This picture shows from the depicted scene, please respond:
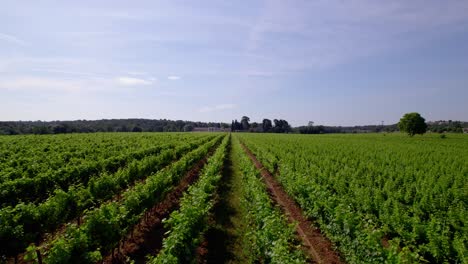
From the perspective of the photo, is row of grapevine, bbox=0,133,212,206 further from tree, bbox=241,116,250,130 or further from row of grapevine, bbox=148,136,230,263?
tree, bbox=241,116,250,130

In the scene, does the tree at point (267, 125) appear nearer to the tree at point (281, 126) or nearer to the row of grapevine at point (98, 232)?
the tree at point (281, 126)

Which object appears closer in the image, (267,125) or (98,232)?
(98,232)

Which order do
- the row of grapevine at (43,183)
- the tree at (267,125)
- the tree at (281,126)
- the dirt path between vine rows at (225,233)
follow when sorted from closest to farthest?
the dirt path between vine rows at (225,233) → the row of grapevine at (43,183) → the tree at (281,126) → the tree at (267,125)

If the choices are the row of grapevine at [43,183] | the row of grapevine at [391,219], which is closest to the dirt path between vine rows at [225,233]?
the row of grapevine at [391,219]

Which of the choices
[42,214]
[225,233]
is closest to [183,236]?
[225,233]

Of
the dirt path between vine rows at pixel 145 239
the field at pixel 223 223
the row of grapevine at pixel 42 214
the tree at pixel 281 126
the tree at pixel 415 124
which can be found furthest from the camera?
the tree at pixel 281 126

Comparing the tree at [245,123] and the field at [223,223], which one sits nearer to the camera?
the field at [223,223]

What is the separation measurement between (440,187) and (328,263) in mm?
8940

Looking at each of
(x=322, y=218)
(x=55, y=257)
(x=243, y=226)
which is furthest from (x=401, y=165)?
(x=55, y=257)

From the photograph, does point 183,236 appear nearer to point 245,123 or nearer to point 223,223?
point 223,223

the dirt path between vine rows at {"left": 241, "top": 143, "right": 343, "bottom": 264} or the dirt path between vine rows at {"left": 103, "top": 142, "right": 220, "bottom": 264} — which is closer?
the dirt path between vine rows at {"left": 103, "top": 142, "right": 220, "bottom": 264}

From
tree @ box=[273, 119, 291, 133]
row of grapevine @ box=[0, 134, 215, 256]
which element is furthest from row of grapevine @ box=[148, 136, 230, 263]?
tree @ box=[273, 119, 291, 133]

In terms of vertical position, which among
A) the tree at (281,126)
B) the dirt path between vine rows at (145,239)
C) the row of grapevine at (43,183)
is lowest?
the dirt path between vine rows at (145,239)

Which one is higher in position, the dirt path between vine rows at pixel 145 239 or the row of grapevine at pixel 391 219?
the row of grapevine at pixel 391 219
